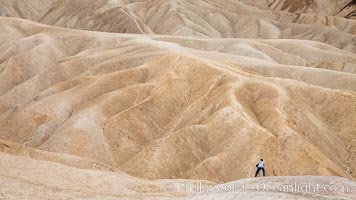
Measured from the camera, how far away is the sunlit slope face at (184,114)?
151 feet

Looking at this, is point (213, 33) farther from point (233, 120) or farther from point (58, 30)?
point (233, 120)

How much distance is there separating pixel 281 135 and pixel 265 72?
62.4ft

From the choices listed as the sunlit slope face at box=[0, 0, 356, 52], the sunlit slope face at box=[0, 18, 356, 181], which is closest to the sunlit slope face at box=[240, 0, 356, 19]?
the sunlit slope face at box=[0, 0, 356, 52]

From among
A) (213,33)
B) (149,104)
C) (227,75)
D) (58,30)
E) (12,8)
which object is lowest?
(149,104)

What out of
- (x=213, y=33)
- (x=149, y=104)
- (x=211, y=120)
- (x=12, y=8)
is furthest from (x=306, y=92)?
(x=12, y=8)

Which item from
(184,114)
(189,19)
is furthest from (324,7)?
(184,114)

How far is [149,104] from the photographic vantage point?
55.5 meters

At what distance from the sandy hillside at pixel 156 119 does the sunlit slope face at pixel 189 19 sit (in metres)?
45.3

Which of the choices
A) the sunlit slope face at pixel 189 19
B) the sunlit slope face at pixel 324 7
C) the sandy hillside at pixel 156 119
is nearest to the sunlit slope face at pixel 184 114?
the sandy hillside at pixel 156 119

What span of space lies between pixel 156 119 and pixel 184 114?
360cm

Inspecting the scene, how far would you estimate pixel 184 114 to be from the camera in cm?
5372

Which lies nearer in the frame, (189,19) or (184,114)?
(184,114)

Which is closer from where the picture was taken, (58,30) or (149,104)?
(149,104)

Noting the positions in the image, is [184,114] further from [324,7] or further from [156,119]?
[324,7]
